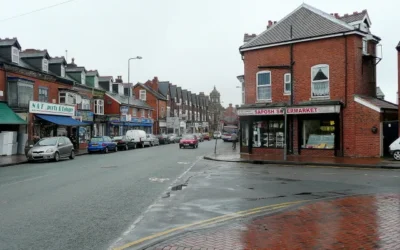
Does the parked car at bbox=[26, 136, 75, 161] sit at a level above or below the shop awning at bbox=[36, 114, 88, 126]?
below

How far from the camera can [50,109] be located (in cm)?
3300

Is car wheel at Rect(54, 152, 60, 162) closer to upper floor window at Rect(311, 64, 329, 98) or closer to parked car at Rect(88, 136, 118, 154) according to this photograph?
parked car at Rect(88, 136, 118, 154)

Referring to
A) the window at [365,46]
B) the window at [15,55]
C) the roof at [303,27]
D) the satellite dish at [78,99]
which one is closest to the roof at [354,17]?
the roof at [303,27]

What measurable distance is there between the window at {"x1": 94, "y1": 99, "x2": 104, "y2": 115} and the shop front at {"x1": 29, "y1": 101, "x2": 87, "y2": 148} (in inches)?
281

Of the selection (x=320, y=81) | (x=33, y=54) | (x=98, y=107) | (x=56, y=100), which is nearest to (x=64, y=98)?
(x=56, y=100)

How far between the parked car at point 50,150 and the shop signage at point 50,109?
7.32 m

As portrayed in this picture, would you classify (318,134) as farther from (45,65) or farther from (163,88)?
(163,88)

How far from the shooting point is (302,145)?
80.8ft

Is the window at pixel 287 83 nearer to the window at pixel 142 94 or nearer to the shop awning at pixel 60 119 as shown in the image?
the shop awning at pixel 60 119

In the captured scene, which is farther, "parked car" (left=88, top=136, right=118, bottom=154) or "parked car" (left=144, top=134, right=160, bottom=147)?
"parked car" (left=144, top=134, right=160, bottom=147)

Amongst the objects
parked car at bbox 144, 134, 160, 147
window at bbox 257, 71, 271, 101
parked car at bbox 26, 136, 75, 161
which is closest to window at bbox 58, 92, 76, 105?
parked car at bbox 144, 134, 160, 147

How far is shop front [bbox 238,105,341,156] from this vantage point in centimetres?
2333

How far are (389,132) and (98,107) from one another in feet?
108

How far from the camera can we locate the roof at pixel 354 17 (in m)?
24.9
